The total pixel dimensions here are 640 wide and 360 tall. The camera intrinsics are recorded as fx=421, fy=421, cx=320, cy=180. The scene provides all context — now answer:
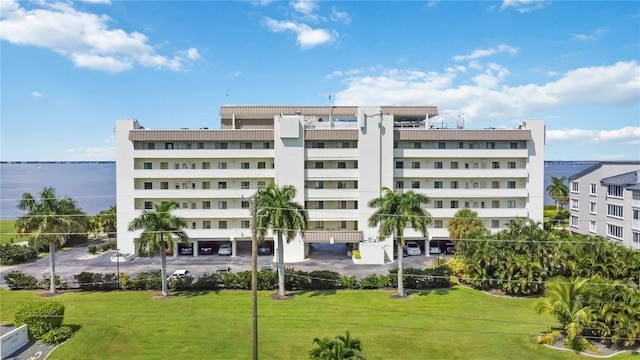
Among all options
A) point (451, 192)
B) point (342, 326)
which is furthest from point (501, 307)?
point (451, 192)

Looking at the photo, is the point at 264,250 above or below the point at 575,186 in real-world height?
below

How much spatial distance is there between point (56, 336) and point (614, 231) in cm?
5654

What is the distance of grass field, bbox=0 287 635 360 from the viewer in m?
24.1

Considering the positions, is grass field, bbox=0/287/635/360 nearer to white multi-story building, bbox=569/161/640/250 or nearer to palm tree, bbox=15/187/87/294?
palm tree, bbox=15/187/87/294

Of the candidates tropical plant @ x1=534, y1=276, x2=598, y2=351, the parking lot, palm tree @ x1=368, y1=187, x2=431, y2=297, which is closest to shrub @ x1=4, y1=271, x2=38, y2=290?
the parking lot

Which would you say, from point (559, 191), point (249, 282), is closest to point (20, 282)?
point (249, 282)

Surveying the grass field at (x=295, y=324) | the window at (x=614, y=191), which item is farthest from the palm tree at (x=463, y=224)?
the window at (x=614, y=191)

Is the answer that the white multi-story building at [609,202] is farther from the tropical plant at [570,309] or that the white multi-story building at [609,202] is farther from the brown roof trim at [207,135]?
the brown roof trim at [207,135]

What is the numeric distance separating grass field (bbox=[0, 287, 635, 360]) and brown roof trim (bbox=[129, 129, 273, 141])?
20.2m

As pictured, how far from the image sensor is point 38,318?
25.5 metres

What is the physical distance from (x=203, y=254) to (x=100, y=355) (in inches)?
1118

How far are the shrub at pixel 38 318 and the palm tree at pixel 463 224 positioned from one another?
3650 cm

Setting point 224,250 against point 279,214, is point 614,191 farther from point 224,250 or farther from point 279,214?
point 224,250

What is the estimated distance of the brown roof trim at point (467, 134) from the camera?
50.5 metres
